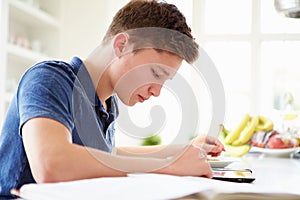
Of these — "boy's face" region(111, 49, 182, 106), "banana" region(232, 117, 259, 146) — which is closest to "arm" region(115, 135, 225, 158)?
"boy's face" region(111, 49, 182, 106)

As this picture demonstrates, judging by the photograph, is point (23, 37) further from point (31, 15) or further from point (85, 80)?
point (85, 80)

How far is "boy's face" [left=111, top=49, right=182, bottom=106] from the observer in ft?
3.08

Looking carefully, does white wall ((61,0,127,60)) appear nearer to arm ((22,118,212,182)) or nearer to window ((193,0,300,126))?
window ((193,0,300,126))

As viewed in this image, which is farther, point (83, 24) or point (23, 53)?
point (83, 24)

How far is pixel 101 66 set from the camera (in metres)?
1.01

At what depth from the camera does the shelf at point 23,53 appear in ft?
9.76

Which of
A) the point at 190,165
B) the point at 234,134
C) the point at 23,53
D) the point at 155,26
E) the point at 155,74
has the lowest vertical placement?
the point at 234,134

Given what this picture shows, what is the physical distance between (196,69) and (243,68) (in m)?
0.45

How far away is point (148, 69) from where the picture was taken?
952 mm

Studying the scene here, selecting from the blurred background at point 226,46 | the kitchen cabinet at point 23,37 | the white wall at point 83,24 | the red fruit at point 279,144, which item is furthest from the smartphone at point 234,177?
the white wall at point 83,24

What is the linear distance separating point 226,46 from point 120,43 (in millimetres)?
3036

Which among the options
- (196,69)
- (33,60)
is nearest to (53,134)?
(33,60)

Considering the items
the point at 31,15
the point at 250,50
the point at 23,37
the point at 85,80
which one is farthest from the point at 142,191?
the point at 250,50

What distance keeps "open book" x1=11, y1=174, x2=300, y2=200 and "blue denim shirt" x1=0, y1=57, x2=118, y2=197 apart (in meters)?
0.24
